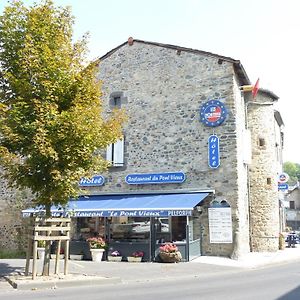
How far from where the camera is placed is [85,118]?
38.4 ft

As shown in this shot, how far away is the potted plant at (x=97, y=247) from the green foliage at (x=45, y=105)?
581 cm

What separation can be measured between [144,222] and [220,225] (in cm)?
336

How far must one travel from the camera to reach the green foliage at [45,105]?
37.0 ft

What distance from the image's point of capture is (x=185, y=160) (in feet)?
63.0

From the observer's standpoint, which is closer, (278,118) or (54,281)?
(54,281)

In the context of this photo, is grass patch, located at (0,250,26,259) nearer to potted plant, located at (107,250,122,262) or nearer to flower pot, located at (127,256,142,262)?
potted plant, located at (107,250,122,262)

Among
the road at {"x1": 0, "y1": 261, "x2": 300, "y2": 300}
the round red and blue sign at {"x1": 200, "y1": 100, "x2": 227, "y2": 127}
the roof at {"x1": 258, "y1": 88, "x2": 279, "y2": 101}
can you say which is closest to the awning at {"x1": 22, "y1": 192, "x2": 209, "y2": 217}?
the round red and blue sign at {"x1": 200, "y1": 100, "x2": 227, "y2": 127}

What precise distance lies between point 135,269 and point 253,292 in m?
5.58


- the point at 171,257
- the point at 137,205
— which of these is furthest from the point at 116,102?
the point at 171,257

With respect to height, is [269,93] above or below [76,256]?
above

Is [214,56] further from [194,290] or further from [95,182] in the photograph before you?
[194,290]

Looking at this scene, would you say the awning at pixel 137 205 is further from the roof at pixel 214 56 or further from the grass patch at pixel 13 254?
the roof at pixel 214 56

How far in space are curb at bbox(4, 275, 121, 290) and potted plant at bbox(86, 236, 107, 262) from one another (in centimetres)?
518

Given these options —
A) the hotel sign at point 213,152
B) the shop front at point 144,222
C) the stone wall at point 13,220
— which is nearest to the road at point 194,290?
the shop front at point 144,222
